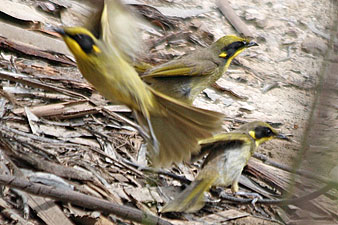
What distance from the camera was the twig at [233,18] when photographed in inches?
289

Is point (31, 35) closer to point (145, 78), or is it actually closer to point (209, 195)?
point (145, 78)

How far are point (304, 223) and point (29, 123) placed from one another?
10.6 ft

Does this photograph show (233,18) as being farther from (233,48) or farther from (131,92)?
(131,92)

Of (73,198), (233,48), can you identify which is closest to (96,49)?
(73,198)

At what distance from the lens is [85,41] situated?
255cm

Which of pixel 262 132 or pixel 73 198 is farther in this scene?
pixel 262 132

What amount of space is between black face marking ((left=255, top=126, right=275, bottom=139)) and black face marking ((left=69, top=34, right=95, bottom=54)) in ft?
7.53

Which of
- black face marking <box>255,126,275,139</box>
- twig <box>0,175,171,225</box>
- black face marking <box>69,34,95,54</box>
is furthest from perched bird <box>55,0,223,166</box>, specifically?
black face marking <box>255,126,275,139</box>

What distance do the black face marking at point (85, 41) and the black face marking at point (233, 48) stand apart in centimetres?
274

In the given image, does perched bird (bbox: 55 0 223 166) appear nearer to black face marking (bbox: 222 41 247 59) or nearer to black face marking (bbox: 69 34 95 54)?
black face marking (bbox: 69 34 95 54)

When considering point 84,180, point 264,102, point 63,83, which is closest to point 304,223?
point 84,180

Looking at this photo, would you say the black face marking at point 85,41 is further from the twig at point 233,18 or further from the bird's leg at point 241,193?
the twig at point 233,18

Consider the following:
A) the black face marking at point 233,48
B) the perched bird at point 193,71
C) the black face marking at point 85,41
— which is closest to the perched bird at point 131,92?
the black face marking at point 85,41

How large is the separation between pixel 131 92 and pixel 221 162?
1.78 metres
